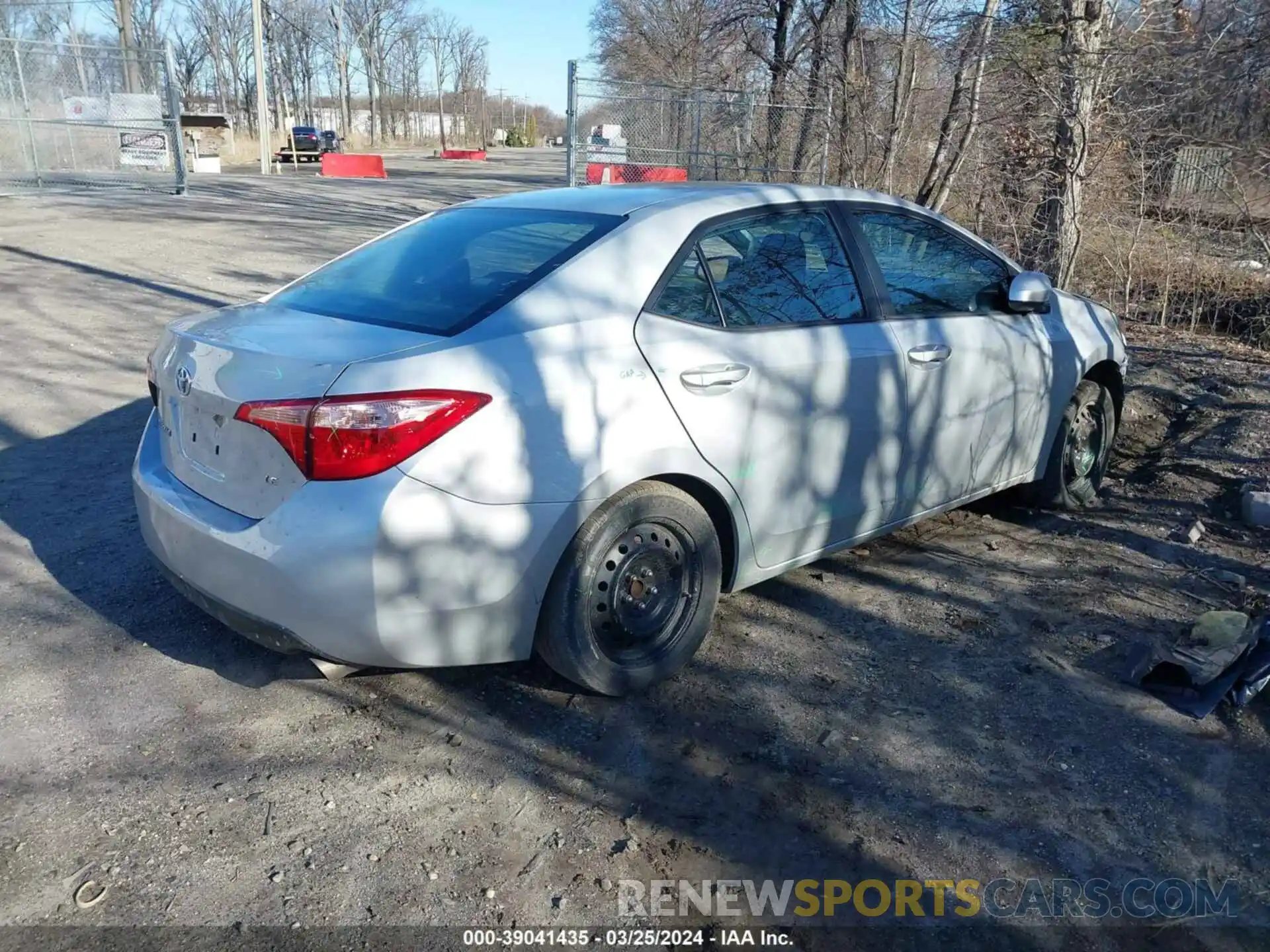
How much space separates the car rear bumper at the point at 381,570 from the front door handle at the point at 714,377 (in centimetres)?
62

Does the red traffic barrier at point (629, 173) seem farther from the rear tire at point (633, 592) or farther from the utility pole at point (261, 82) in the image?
the utility pole at point (261, 82)

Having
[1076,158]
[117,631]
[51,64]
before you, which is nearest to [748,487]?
[117,631]

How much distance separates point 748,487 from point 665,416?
49cm

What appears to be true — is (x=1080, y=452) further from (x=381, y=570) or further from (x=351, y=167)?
(x=351, y=167)

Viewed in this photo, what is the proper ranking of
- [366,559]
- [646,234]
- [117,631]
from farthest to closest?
[117,631] → [646,234] → [366,559]

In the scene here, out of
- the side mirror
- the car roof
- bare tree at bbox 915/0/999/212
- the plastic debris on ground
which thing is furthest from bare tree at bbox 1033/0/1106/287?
the plastic debris on ground

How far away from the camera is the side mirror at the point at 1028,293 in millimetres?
4410

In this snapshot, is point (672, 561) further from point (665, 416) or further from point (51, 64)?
point (51, 64)

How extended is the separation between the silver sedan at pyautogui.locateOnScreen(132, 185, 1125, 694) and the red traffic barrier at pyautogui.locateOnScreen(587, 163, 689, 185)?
11598 mm

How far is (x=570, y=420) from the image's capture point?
2.98 metres

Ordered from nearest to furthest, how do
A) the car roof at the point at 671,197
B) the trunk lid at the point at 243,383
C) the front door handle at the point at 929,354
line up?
the trunk lid at the point at 243,383
the car roof at the point at 671,197
the front door handle at the point at 929,354

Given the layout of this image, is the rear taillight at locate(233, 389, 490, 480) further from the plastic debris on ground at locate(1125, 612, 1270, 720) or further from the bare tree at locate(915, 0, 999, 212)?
the bare tree at locate(915, 0, 999, 212)

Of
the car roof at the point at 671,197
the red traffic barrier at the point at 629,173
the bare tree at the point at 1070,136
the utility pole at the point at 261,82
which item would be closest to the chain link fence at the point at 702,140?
the red traffic barrier at the point at 629,173

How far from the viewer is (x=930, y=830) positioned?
2791mm
